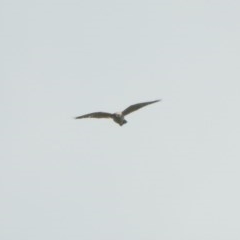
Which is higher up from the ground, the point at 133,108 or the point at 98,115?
the point at 98,115

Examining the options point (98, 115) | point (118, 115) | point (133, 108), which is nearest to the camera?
point (133, 108)

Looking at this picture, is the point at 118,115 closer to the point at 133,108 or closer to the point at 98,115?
the point at 133,108

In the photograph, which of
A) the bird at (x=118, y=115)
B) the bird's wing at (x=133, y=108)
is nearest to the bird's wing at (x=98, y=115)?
the bird at (x=118, y=115)

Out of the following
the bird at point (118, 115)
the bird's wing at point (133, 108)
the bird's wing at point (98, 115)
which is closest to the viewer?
the bird's wing at point (133, 108)

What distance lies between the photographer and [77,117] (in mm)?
27172

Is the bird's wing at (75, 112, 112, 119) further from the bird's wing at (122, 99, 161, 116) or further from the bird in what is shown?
the bird's wing at (122, 99, 161, 116)

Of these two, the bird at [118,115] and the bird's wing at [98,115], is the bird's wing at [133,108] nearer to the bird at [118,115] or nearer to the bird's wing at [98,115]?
the bird at [118,115]

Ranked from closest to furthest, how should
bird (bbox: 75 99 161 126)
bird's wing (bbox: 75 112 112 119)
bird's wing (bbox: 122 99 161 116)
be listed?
bird's wing (bbox: 122 99 161 116)
bird (bbox: 75 99 161 126)
bird's wing (bbox: 75 112 112 119)

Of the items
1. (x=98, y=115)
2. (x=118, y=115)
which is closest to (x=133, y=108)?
(x=118, y=115)

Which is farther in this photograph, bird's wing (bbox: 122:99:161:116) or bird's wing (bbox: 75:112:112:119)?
bird's wing (bbox: 75:112:112:119)

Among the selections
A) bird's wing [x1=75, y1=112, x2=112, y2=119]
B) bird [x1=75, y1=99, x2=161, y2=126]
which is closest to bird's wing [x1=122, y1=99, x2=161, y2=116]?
bird [x1=75, y1=99, x2=161, y2=126]

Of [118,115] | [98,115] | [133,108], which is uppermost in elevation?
[98,115]

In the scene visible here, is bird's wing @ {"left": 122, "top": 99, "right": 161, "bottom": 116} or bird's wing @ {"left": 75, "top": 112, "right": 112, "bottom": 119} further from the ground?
bird's wing @ {"left": 75, "top": 112, "right": 112, "bottom": 119}

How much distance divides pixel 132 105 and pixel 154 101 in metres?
1.81
